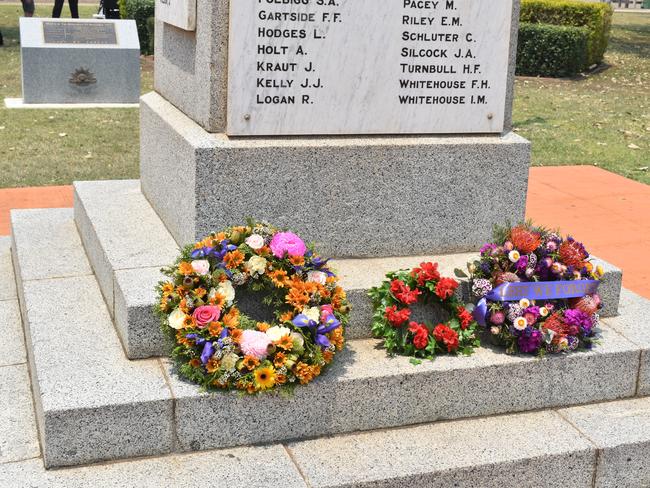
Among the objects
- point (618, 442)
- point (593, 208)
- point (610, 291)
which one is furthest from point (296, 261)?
point (593, 208)

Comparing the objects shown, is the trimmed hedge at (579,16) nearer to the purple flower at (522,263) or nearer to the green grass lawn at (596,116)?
the green grass lawn at (596,116)

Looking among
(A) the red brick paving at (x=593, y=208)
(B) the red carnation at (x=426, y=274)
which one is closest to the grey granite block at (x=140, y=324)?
(B) the red carnation at (x=426, y=274)

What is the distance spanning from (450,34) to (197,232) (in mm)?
1458

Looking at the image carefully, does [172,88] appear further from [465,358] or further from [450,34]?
[465,358]

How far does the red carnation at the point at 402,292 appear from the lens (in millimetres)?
3758

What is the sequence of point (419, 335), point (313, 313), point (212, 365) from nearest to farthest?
1. point (212, 365)
2. point (313, 313)
3. point (419, 335)

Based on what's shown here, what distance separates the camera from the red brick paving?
603cm

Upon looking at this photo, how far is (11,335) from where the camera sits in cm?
435

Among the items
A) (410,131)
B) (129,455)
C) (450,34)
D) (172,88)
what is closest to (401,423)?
(129,455)

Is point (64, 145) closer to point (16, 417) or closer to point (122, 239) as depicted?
point (122, 239)

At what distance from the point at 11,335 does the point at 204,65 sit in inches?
60.2

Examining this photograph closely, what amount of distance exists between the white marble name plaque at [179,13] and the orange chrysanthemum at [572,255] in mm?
1891

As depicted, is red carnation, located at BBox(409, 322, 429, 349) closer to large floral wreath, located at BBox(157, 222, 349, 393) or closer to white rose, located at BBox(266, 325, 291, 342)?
large floral wreath, located at BBox(157, 222, 349, 393)

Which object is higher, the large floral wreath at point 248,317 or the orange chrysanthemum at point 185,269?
the orange chrysanthemum at point 185,269
